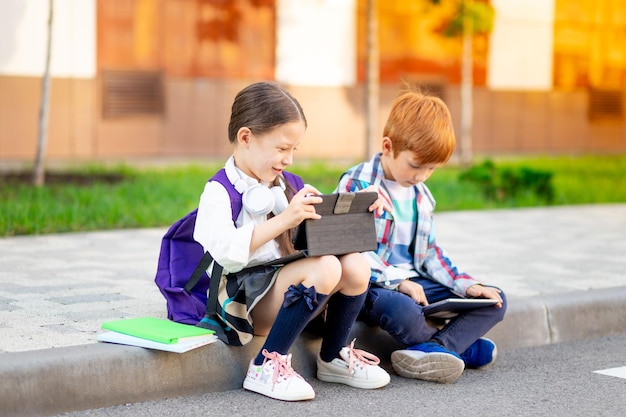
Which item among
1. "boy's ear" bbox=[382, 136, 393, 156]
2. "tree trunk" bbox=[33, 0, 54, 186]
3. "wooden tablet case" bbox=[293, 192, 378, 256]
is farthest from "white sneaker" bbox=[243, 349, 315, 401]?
"tree trunk" bbox=[33, 0, 54, 186]

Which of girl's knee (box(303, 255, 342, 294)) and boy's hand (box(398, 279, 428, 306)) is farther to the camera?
boy's hand (box(398, 279, 428, 306))

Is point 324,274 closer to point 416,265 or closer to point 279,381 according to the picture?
point 279,381

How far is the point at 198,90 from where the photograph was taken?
1502 centimetres

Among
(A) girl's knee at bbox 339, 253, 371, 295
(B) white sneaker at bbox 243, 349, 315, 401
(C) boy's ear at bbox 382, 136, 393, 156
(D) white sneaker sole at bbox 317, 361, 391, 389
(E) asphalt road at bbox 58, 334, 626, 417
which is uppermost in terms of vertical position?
(C) boy's ear at bbox 382, 136, 393, 156

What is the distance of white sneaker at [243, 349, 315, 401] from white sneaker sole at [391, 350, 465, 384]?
545mm

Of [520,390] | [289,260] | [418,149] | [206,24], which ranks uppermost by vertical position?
[206,24]

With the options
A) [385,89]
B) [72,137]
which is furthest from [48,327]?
[385,89]

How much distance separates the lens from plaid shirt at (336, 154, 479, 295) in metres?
4.48

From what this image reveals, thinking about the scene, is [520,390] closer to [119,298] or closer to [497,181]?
[119,298]

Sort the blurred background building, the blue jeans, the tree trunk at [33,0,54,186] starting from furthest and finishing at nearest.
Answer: the blurred background building → the tree trunk at [33,0,54,186] → the blue jeans

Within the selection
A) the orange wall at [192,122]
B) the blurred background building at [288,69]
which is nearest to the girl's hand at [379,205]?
the orange wall at [192,122]

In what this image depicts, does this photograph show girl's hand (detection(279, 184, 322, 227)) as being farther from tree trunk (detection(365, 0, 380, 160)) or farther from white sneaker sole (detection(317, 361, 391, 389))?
tree trunk (detection(365, 0, 380, 160))

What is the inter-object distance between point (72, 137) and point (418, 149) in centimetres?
1021

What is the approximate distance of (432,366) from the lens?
4.28 metres
